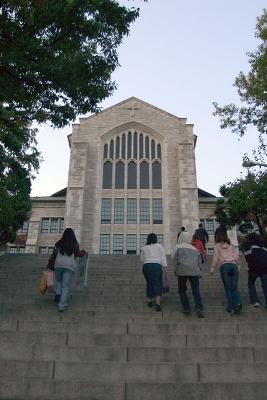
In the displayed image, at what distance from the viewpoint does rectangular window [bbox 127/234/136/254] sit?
28297 mm

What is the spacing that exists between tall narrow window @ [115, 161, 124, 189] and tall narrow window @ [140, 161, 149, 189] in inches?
62.4

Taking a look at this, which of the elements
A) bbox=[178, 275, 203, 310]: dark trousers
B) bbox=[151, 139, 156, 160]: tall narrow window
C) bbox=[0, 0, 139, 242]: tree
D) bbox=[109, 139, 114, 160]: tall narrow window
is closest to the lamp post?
bbox=[0, 0, 139, 242]: tree

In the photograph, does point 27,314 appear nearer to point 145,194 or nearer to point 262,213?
point 262,213

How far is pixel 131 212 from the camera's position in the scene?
97.6ft

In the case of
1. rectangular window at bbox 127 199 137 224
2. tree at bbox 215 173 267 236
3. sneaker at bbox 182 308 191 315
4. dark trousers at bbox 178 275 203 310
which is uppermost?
rectangular window at bbox 127 199 137 224

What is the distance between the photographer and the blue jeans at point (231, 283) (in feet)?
24.0

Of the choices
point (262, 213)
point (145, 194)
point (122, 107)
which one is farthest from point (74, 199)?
point (262, 213)

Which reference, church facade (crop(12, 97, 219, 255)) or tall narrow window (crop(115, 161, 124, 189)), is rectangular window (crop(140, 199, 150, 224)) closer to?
church facade (crop(12, 97, 219, 255))

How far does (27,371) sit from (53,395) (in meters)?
0.60

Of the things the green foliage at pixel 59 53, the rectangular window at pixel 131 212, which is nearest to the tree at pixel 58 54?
the green foliage at pixel 59 53

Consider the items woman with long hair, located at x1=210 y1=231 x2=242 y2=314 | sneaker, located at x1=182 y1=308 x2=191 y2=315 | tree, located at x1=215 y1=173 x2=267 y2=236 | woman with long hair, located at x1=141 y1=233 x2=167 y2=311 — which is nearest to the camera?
sneaker, located at x1=182 y1=308 x2=191 y2=315

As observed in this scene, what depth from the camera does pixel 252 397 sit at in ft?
12.7

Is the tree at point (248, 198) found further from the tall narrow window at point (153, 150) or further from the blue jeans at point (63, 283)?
the tall narrow window at point (153, 150)

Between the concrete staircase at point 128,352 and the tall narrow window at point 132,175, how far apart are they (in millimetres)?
22372
